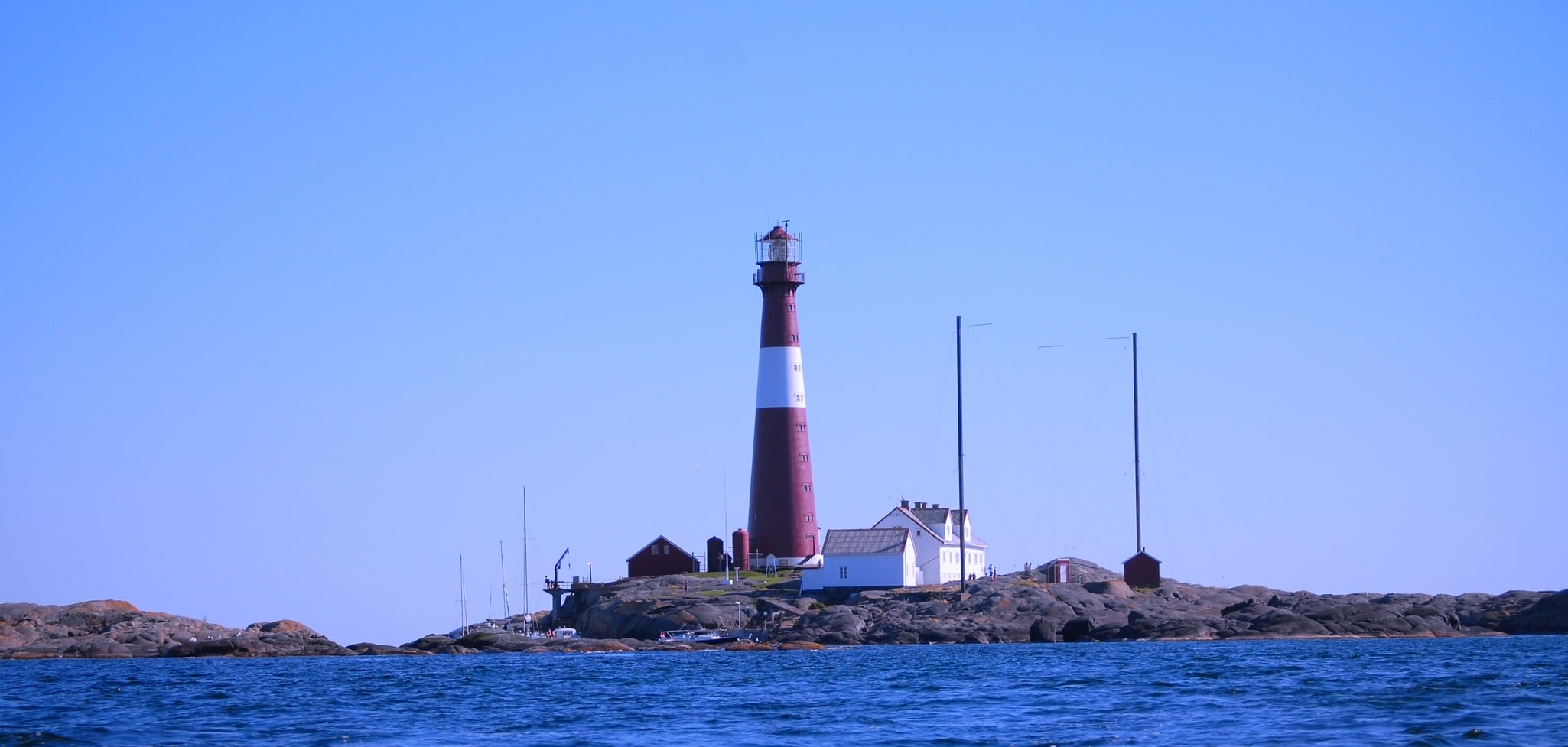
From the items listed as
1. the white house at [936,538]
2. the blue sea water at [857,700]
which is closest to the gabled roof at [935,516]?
the white house at [936,538]

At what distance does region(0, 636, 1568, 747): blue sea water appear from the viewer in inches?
1230

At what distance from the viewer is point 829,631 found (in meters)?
63.9

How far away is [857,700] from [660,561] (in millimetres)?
40422

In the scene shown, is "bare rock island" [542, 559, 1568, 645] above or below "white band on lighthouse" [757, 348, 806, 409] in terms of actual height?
below

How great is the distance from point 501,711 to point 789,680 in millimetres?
9387

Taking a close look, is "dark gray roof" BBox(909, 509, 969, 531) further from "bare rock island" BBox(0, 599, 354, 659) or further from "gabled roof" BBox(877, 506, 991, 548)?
"bare rock island" BBox(0, 599, 354, 659)

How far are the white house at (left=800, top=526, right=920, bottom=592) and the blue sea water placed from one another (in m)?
13.8

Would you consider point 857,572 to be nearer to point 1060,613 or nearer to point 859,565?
point 859,565

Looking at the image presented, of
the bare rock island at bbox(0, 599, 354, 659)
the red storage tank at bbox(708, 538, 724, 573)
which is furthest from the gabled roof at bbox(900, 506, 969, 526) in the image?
the bare rock island at bbox(0, 599, 354, 659)

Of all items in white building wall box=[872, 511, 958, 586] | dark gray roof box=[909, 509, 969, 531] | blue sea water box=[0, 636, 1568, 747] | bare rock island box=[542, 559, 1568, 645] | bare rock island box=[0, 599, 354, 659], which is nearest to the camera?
blue sea water box=[0, 636, 1568, 747]

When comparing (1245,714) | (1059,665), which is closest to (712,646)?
(1059,665)

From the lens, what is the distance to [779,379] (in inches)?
2785

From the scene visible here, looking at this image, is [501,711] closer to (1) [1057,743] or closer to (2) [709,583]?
(1) [1057,743]

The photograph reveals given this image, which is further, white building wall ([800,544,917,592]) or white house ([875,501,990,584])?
white house ([875,501,990,584])
